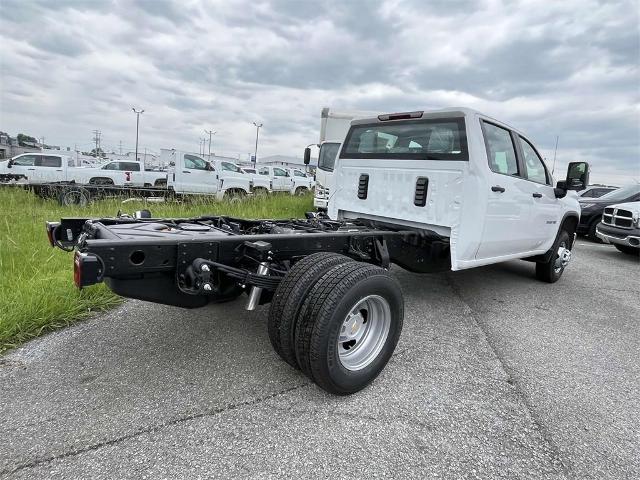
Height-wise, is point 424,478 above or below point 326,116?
below

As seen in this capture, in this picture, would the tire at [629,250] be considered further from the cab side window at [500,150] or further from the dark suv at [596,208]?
the cab side window at [500,150]

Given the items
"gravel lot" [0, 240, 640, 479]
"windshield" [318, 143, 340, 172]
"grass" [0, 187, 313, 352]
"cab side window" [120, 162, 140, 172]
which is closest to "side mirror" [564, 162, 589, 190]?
"gravel lot" [0, 240, 640, 479]

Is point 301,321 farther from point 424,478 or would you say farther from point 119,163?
point 119,163

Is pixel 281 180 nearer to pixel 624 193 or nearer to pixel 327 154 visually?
pixel 327 154

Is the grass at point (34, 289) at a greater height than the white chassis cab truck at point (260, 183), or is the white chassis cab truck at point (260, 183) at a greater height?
the white chassis cab truck at point (260, 183)

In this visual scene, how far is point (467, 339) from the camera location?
362 cm

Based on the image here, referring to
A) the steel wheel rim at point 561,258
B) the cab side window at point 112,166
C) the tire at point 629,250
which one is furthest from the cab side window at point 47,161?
the tire at point 629,250

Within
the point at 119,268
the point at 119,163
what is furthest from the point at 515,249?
the point at 119,163

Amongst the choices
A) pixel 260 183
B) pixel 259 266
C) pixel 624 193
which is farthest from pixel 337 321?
pixel 260 183

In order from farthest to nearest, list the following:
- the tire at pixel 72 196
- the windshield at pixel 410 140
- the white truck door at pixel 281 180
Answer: the white truck door at pixel 281 180, the tire at pixel 72 196, the windshield at pixel 410 140

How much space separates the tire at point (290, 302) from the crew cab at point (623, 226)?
28.1 ft

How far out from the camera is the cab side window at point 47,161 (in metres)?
15.4

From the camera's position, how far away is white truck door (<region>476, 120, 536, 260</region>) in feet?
13.1

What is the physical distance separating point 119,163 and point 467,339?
671 inches
